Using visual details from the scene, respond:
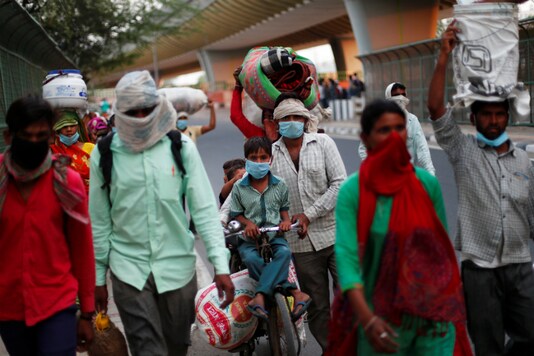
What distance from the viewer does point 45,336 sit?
359 centimetres

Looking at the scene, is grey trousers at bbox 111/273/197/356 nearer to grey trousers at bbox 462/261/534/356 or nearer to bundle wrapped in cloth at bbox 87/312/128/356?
bundle wrapped in cloth at bbox 87/312/128/356

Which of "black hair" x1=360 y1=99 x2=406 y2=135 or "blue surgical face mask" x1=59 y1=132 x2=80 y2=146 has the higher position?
"black hair" x1=360 y1=99 x2=406 y2=135

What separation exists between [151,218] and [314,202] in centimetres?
166

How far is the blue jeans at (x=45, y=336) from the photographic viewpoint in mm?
3584

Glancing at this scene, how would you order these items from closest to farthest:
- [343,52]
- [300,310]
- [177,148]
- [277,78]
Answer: [177,148]
[300,310]
[277,78]
[343,52]

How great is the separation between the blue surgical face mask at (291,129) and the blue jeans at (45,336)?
2.18 metres

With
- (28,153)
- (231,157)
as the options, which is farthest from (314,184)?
(231,157)

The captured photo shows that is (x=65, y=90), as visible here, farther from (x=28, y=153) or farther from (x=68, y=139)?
(x=28, y=153)

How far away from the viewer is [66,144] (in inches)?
246

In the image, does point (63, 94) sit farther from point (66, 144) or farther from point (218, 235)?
point (218, 235)

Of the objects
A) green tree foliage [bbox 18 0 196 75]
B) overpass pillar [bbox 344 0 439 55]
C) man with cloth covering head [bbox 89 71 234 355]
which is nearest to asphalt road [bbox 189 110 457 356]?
man with cloth covering head [bbox 89 71 234 355]

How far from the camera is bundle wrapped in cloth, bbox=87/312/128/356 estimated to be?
4.30 meters

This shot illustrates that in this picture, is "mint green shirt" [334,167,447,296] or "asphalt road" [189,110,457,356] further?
"asphalt road" [189,110,457,356]

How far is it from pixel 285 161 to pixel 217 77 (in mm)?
66276
